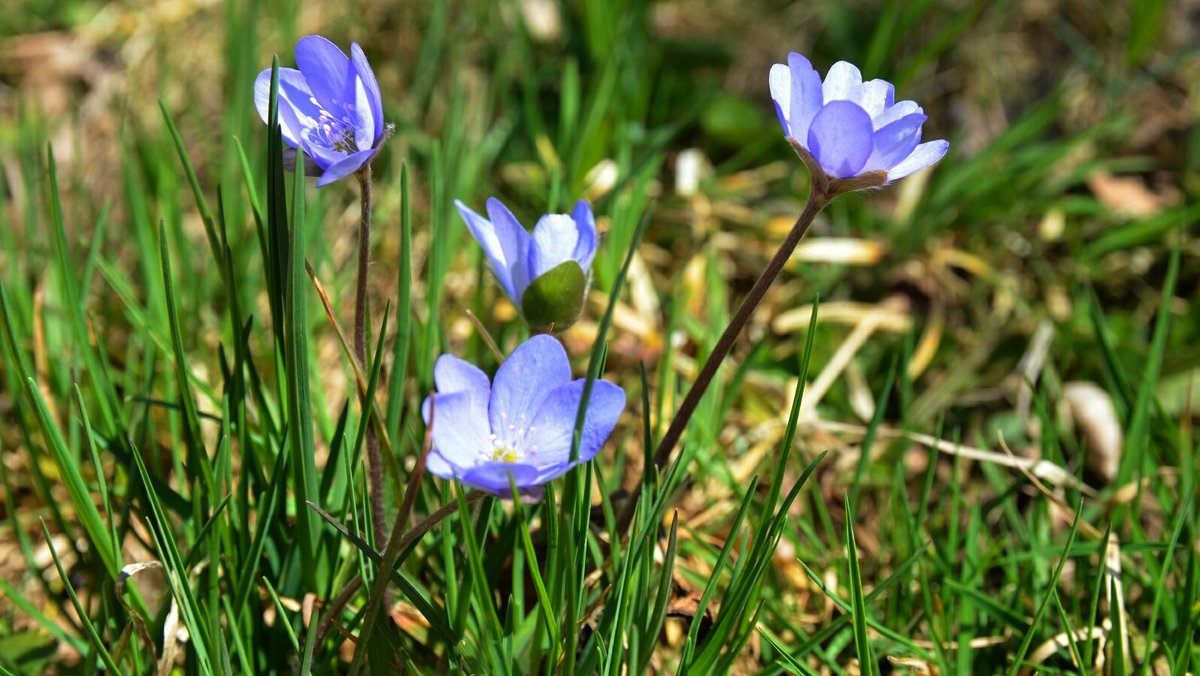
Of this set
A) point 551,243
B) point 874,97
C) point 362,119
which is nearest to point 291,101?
point 362,119

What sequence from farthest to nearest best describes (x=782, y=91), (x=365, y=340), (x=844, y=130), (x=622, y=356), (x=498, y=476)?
(x=622, y=356) → (x=365, y=340) → (x=782, y=91) → (x=844, y=130) → (x=498, y=476)

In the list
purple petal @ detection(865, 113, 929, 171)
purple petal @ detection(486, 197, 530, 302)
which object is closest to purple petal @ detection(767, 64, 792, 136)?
purple petal @ detection(865, 113, 929, 171)

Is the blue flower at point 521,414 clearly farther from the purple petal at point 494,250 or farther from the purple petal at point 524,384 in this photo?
the purple petal at point 494,250

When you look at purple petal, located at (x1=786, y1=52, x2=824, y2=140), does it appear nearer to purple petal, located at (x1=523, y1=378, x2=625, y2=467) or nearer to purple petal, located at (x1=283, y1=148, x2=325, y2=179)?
purple petal, located at (x1=523, y1=378, x2=625, y2=467)

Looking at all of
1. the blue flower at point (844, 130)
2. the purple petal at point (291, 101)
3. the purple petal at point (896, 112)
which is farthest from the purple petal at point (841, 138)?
the purple petal at point (291, 101)

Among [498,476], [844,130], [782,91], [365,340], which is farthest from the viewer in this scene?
[365,340]

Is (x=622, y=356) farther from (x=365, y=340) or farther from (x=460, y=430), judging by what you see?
(x=460, y=430)
